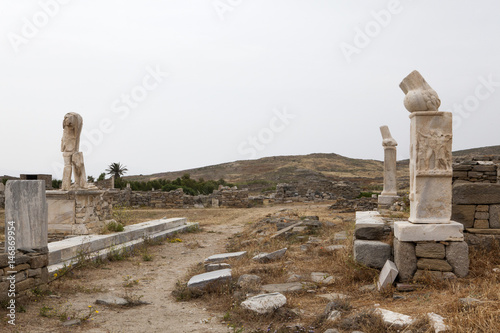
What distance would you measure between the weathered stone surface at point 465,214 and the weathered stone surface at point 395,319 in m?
2.94

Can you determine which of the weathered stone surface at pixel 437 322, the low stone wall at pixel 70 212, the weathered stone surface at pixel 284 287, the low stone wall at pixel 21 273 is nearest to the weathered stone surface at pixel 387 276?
the weathered stone surface at pixel 284 287

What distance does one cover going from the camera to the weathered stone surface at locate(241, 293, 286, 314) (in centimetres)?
445

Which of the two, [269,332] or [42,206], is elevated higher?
[42,206]

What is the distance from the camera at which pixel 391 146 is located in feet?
49.2

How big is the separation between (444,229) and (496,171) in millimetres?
5412

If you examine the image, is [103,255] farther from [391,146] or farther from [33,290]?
[391,146]

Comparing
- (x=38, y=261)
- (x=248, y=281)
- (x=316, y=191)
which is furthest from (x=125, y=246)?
(x=316, y=191)

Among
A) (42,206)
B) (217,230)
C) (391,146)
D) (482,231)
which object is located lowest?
(217,230)

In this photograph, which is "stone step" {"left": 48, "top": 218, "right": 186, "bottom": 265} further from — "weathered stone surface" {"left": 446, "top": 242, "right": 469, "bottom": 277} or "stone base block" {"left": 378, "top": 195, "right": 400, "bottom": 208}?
"stone base block" {"left": 378, "top": 195, "right": 400, "bottom": 208}

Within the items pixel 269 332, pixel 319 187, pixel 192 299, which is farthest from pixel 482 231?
pixel 319 187

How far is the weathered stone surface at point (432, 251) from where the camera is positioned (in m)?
5.23

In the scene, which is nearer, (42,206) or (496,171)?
(42,206)

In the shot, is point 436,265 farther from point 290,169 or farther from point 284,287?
point 290,169

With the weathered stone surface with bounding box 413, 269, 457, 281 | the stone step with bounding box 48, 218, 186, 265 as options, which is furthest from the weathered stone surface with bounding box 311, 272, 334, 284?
the stone step with bounding box 48, 218, 186, 265
